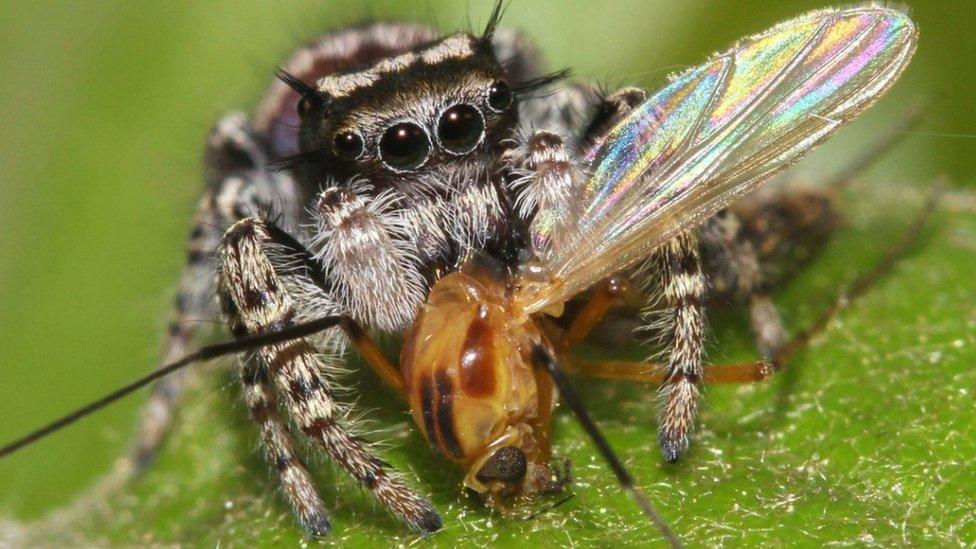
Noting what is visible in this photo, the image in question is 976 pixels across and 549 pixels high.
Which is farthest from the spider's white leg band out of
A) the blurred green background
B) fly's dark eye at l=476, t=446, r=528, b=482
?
the blurred green background

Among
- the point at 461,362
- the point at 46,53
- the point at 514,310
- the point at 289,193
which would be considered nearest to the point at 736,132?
the point at 514,310

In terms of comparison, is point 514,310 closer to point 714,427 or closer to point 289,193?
point 714,427

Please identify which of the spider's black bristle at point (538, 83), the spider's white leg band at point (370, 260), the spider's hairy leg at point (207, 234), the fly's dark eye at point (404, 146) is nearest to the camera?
the spider's white leg band at point (370, 260)

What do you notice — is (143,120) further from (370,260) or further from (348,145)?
(370,260)

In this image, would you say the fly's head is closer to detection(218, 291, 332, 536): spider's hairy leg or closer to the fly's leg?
detection(218, 291, 332, 536): spider's hairy leg

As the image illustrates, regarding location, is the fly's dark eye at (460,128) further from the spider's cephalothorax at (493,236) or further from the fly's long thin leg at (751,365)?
the fly's long thin leg at (751,365)

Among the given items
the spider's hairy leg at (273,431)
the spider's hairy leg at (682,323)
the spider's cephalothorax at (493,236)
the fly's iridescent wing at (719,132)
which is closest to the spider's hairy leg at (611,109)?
the spider's cephalothorax at (493,236)
